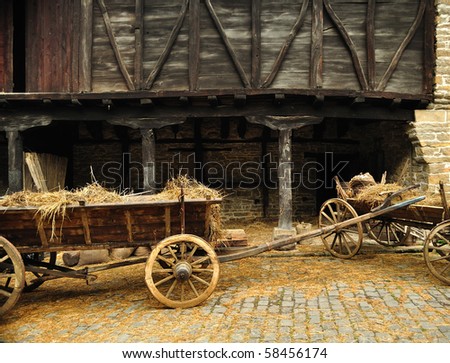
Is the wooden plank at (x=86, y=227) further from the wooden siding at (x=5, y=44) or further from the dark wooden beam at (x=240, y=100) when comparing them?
the wooden siding at (x=5, y=44)

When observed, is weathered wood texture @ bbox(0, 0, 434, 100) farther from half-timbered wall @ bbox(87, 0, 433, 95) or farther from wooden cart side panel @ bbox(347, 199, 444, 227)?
wooden cart side panel @ bbox(347, 199, 444, 227)

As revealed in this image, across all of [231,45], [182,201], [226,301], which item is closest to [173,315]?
[226,301]

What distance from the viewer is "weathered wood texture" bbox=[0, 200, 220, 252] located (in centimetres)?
383

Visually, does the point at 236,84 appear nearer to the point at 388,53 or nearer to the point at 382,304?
the point at 388,53

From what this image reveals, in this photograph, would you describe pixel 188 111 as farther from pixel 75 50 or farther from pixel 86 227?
pixel 86 227

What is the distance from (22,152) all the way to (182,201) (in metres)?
5.80

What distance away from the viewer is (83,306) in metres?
4.25

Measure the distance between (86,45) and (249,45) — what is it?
342 cm

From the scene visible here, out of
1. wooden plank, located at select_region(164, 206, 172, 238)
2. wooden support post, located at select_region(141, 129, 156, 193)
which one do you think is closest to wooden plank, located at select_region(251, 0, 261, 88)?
wooden support post, located at select_region(141, 129, 156, 193)

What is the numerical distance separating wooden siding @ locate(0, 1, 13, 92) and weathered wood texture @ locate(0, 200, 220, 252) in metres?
5.53

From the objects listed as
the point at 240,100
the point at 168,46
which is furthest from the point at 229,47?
the point at 168,46

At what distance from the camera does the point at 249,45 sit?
761 centimetres

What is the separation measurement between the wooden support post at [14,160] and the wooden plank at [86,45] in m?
1.80

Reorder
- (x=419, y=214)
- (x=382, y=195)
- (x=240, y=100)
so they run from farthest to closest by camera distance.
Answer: (x=240, y=100)
(x=382, y=195)
(x=419, y=214)
